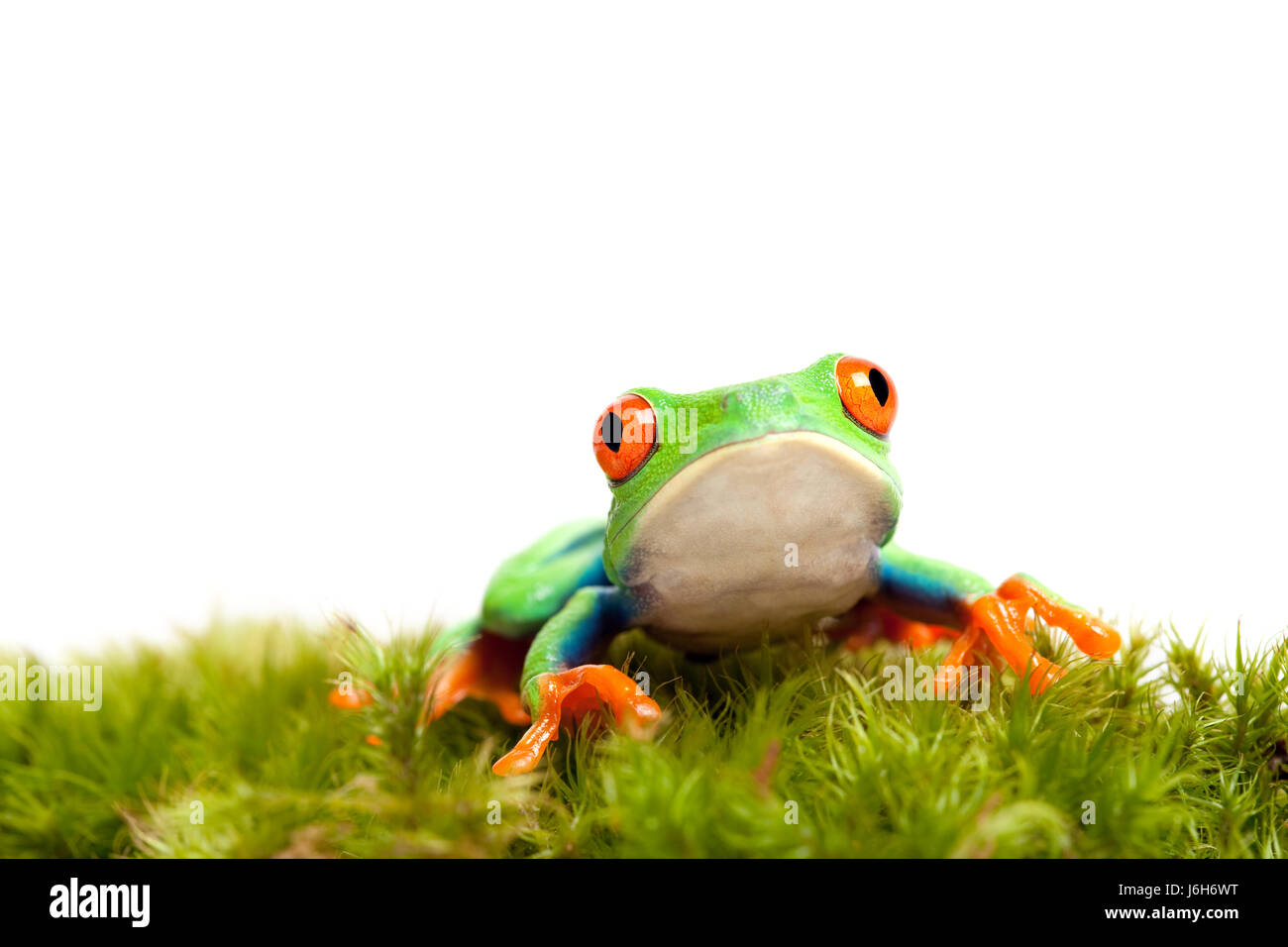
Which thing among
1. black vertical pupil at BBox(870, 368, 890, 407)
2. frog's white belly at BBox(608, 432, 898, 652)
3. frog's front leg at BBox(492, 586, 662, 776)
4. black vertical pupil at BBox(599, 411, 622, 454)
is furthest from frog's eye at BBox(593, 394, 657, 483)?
black vertical pupil at BBox(870, 368, 890, 407)

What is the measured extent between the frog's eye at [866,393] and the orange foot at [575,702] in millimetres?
749

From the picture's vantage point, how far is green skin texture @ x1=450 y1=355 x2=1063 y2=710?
191 cm

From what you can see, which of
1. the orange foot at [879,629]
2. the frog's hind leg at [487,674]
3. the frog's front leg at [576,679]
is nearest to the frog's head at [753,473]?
the frog's front leg at [576,679]

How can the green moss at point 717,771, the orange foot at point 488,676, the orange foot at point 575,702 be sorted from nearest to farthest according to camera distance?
the green moss at point 717,771
the orange foot at point 575,702
the orange foot at point 488,676

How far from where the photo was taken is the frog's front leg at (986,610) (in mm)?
2107

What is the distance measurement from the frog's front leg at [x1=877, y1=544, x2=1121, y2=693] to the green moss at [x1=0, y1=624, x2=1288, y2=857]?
0.07m

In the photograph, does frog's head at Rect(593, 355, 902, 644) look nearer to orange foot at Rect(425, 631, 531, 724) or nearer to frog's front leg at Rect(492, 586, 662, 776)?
frog's front leg at Rect(492, 586, 662, 776)

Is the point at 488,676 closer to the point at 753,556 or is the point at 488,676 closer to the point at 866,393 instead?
the point at 753,556

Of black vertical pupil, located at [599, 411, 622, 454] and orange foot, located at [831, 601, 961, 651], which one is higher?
black vertical pupil, located at [599, 411, 622, 454]

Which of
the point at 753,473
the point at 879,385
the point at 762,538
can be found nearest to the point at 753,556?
the point at 762,538

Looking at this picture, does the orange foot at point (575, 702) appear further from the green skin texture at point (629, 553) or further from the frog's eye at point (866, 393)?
the frog's eye at point (866, 393)
